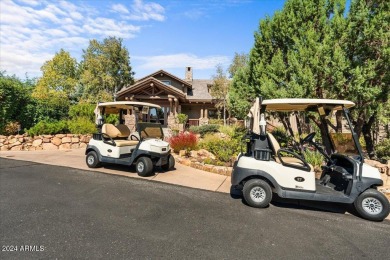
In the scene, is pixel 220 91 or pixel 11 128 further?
pixel 220 91

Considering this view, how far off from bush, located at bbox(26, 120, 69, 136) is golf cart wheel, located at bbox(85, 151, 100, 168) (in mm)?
5312

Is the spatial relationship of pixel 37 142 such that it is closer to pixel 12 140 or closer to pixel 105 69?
pixel 12 140

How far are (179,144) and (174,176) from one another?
271 centimetres

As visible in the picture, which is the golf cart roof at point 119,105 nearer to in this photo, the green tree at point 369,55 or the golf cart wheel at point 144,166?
the golf cart wheel at point 144,166

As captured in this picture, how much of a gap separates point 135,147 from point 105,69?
72.4 ft

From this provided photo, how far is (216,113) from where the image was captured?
23.9 m

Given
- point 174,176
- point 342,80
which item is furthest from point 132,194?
point 342,80

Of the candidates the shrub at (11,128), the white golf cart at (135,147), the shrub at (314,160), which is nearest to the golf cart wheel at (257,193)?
the shrub at (314,160)

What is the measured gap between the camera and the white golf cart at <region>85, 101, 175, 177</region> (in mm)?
6621

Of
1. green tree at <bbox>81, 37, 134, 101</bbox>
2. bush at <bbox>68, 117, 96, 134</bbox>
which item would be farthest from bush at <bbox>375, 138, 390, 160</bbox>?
green tree at <bbox>81, 37, 134, 101</bbox>

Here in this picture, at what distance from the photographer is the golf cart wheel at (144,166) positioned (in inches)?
257

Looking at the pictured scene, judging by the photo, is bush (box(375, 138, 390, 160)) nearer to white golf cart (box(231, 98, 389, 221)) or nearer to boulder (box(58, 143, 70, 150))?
white golf cart (box(231, 98, 389, 221))

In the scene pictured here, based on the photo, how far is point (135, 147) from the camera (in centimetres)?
700

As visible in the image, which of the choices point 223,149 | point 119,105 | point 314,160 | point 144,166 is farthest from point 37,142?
point 314,160
